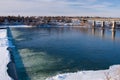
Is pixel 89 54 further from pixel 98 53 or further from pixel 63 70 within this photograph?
pixel 63 70

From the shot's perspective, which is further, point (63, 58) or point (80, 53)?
point (80, 53)

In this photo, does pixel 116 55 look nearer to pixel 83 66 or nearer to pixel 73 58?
pixel 73 58

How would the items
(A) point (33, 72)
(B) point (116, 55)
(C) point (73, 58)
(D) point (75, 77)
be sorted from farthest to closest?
(B) point (116, 55)
(C) point (73, 58)
(A) point (33, 72)
(D) point (75, 77)

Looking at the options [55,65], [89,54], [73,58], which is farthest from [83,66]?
[89,54]

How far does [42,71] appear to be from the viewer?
19.2 m

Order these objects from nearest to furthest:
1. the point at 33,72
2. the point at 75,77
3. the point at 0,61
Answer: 1. the point at 75,77
2. the point at 33,72
3. the point at 0,61

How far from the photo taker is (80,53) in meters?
28.4

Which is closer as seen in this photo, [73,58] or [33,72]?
[33,72]

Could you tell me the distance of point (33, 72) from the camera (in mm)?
18969

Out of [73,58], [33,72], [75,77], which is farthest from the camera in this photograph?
[73,58]

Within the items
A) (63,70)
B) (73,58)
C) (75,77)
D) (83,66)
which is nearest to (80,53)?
(73,58)

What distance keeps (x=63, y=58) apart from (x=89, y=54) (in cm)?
373

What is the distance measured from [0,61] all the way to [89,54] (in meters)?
10.6

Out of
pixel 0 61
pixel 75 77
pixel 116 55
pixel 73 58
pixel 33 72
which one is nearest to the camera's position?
pixel 75 77
